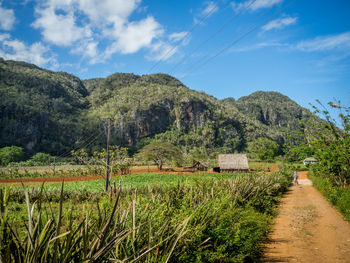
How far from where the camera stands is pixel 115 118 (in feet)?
321

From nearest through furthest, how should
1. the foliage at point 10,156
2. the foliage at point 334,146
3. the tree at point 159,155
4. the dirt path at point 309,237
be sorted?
the dirt path at point 309,237
the foliage at point 334,146
the tree at point 159,155
the foliage at point 10,156

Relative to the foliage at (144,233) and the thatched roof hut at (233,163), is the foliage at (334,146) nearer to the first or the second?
the foliage at (144,233)

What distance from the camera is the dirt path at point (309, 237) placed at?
229 inches

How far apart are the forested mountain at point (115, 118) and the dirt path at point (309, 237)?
239 ft

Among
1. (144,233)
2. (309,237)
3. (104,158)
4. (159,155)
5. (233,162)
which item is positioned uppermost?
(104,158)

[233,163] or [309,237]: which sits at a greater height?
[233,163]

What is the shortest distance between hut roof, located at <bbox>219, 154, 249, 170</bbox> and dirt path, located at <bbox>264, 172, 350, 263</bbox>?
29376mm

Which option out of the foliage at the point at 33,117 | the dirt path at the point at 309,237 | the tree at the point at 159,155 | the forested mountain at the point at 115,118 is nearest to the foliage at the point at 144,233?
the dirt path at the point at 309,237

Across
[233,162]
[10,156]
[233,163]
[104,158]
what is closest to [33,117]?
[10,156]

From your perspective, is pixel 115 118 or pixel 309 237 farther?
pixel 115 118

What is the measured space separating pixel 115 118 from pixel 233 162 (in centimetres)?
6854

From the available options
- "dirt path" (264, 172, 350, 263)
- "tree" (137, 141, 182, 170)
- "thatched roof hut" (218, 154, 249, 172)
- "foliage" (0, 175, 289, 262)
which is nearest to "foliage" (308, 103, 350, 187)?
"dirt path" (264, 172, 350, 263)

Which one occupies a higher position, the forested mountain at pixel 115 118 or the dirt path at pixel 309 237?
the forested mountain at pixel 115 118

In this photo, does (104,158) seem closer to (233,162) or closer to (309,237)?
(309,237)
